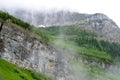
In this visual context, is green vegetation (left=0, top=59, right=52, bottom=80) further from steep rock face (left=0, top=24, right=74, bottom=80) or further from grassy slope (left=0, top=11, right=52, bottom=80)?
steep rock face (left=0, top=24, right=74, bottom=80)

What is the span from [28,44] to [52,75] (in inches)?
839

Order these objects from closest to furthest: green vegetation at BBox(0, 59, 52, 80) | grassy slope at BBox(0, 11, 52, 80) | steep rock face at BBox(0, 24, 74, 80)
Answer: green vegetation at BBox(0, 59, 52, 80) → grassy slope at BBox(0, 11, 52, 80) → steep rock face at BBox(0, 24, 74, 80)

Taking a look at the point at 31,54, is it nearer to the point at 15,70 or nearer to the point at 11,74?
the point at 15,70

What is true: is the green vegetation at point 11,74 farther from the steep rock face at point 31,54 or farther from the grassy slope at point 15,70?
the steep rock face at point 31,54

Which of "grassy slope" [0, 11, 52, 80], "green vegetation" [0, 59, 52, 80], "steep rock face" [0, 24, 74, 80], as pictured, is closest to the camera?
"green vegetation" [0, 59, 52, 80]

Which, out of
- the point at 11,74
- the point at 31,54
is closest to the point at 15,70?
the point at 11,74

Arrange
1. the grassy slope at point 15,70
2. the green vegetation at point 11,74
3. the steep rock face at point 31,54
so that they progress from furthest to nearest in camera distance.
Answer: the steep rock face at point 31,54 → the grassy slope at point 15,70 → the green vegetation at point 11,74

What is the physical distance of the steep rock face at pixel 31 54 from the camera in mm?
105312

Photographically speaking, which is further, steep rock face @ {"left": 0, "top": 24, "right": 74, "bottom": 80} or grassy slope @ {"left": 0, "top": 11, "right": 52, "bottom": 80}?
steep rock face @ {"left": 0, "top": 24, "right": 74, "bottom": 80}

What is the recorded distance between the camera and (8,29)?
10762 cm

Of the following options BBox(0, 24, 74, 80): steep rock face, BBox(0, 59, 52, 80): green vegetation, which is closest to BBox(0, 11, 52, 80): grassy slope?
BBox(0, 59, 52, 80): green vegetation

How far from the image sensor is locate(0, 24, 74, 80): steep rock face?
346 ft

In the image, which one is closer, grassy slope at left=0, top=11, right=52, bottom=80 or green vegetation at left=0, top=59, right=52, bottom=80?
green vegetation at left=0, top=59, right=52, bottom=80

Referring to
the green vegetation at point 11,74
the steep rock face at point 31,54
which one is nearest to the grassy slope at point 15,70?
the green vegetation at point 11,74
